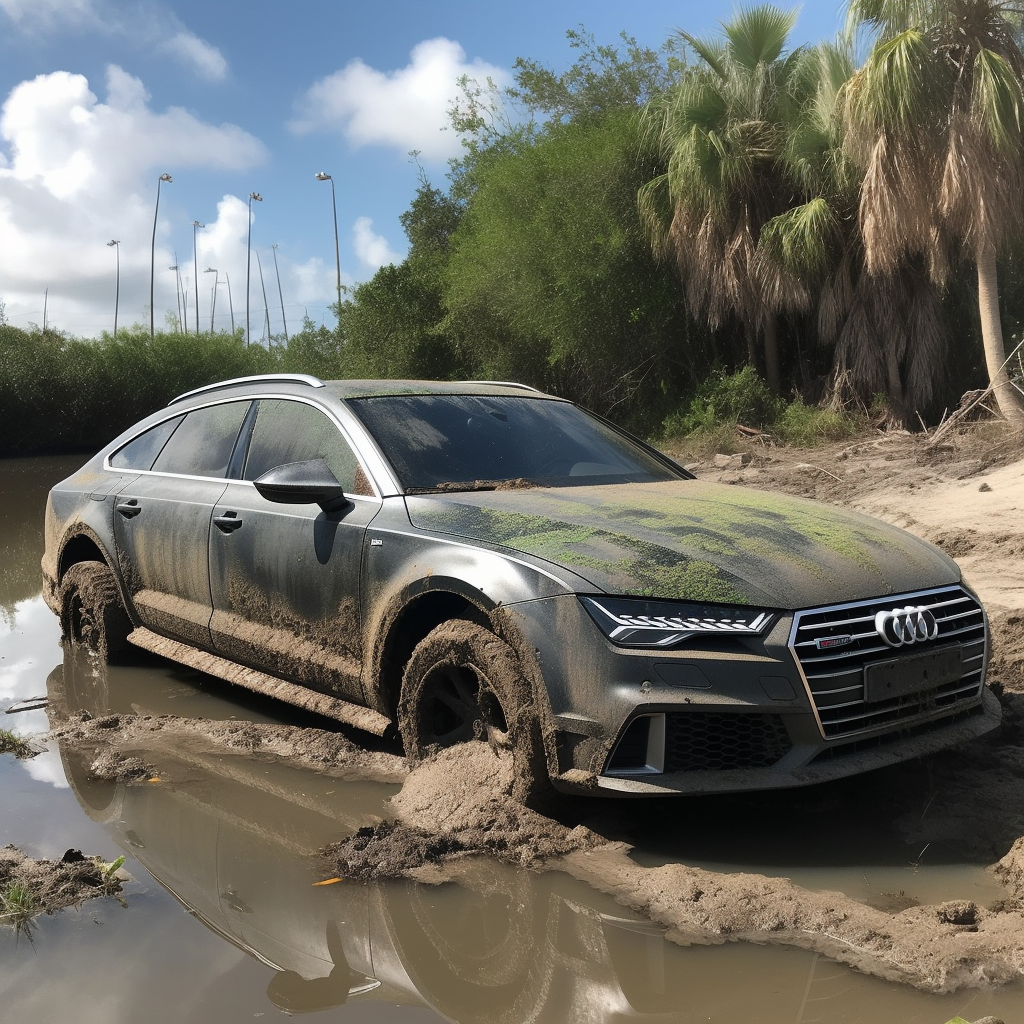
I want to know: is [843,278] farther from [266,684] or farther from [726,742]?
[726,742]

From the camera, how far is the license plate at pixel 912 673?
341cm

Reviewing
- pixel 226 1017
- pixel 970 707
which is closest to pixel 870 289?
pixel 970 707

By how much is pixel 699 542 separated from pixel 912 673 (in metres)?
0.78

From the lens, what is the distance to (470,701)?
3.82 m

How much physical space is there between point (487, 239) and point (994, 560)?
1946 centimetres

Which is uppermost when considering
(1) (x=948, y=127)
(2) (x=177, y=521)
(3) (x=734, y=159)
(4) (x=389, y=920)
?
(3) (x=734, y=159)

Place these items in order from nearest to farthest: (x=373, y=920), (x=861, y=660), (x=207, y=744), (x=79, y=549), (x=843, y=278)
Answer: (x=373, y=920), (x=861, y=660), (x=207, y=744), (x=79, y=549), (x=843, y=278)

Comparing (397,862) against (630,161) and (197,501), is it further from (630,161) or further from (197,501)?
(630,161)

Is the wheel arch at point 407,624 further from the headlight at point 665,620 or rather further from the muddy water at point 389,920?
the headlight at point 665,620

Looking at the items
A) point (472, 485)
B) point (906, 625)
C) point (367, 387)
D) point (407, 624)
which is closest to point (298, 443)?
point (367, 387)

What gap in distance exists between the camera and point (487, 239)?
25.5 metres

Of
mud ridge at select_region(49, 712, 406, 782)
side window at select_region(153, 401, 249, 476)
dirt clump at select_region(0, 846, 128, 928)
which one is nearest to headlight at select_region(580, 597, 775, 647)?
mud ridge at select_region(49, 712, 406, 782)

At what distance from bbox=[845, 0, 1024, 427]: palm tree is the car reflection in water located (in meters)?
12.7

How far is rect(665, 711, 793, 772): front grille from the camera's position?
330 cm
